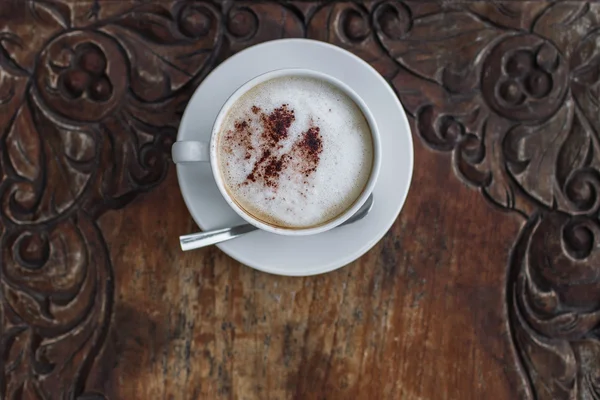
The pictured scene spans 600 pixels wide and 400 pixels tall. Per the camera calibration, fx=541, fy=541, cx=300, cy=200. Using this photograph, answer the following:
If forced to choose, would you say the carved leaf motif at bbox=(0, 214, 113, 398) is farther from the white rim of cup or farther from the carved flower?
the white rim of cup

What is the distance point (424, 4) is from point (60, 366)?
97 centimetres

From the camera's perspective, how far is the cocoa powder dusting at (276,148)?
814mm

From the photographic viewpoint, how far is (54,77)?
3.39 ft

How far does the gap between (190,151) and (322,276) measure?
0.36 meters

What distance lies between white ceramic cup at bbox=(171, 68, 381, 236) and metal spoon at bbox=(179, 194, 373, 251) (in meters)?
0.07

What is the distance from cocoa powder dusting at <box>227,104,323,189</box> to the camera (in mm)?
814

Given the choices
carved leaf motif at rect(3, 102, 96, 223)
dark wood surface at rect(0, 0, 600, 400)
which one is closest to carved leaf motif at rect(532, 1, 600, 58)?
dark wood surface at rect(0, 0, 600, 400)

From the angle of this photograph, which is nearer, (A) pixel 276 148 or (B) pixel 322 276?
(A) pixel 276 148

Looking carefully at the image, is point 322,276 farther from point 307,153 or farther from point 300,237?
point 307,153

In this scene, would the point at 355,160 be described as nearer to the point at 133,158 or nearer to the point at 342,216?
the point at 342,216

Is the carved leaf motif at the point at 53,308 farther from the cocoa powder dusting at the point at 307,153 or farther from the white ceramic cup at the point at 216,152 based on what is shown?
the cocoa powder dusting at the point at 307,153

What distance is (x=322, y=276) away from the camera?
→ 1013 mm

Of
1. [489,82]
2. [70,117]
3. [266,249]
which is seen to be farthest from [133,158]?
[489,82]

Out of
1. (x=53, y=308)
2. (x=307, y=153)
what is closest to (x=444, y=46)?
(x=307, y=153)
